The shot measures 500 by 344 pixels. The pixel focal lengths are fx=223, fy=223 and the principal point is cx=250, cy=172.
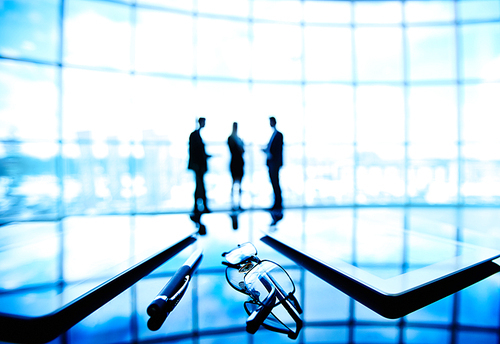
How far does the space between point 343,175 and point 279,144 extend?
2786 millimetres

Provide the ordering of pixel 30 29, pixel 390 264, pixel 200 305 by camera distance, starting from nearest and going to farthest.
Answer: pixel 200 305 < pixel 390 264 < pixel 30 29

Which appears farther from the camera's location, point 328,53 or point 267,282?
point 328,53

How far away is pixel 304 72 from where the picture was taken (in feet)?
19.9

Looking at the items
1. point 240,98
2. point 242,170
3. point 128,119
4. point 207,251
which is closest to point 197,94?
Answer: point 240,98

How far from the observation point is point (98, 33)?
17.1 ft

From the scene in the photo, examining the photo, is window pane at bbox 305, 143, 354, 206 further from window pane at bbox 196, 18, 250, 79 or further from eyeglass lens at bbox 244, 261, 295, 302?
eyeglass lens at bbox 244, 261, 295, 302

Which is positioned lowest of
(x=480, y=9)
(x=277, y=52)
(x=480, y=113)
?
(x=480, y=113)

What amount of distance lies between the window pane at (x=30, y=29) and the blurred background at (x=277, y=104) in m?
0.06

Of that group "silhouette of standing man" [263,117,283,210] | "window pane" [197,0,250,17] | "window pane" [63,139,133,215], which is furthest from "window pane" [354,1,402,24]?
"window pane" [63,139,133,215]

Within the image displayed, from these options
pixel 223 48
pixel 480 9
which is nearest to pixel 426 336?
pixel 223 48

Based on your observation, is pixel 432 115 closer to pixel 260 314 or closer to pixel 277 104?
pixel 277 104

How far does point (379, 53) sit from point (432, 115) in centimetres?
225

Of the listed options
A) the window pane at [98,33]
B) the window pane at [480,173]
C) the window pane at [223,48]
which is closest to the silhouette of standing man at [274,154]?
the window pane at [223,48]

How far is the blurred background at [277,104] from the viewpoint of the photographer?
4992 mm
